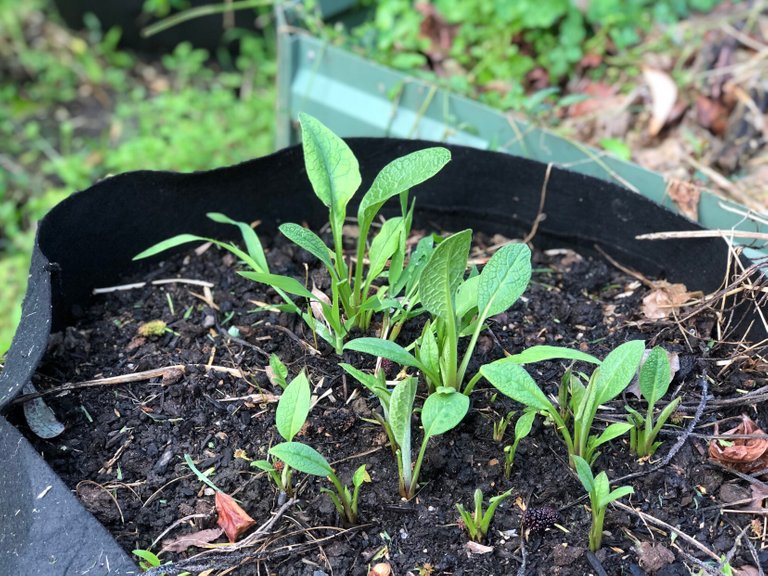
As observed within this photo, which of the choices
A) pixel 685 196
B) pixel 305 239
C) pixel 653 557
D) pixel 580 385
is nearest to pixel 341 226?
pixel 305 239

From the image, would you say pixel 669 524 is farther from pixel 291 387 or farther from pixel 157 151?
pixel 157 151

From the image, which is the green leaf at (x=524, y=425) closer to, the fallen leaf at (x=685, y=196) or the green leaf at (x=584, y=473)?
the green leaf at (x=584, y=473)

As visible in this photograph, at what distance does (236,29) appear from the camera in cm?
297

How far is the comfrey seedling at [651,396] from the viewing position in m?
1.06

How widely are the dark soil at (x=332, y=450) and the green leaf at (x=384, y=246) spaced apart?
0.49ft

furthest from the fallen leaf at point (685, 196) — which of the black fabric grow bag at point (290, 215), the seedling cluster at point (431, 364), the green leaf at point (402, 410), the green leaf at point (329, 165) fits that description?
the green leaf at point (402, 410)

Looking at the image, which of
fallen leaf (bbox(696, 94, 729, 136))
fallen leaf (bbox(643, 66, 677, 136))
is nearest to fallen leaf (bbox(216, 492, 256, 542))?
fallen leaf (bbox(643, 66, 677, 136))

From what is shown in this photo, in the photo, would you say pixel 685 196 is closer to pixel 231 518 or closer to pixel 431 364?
pixel 431 364

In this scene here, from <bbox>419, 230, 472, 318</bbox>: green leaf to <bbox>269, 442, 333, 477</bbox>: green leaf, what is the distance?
0.26 meters

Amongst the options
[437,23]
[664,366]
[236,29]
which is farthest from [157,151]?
[664,366]

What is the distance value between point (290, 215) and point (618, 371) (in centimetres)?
73

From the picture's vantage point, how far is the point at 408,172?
109cm

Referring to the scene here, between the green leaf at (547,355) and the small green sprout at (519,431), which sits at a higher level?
the green leaf at (547,355)

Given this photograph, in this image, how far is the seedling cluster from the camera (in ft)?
3.23
